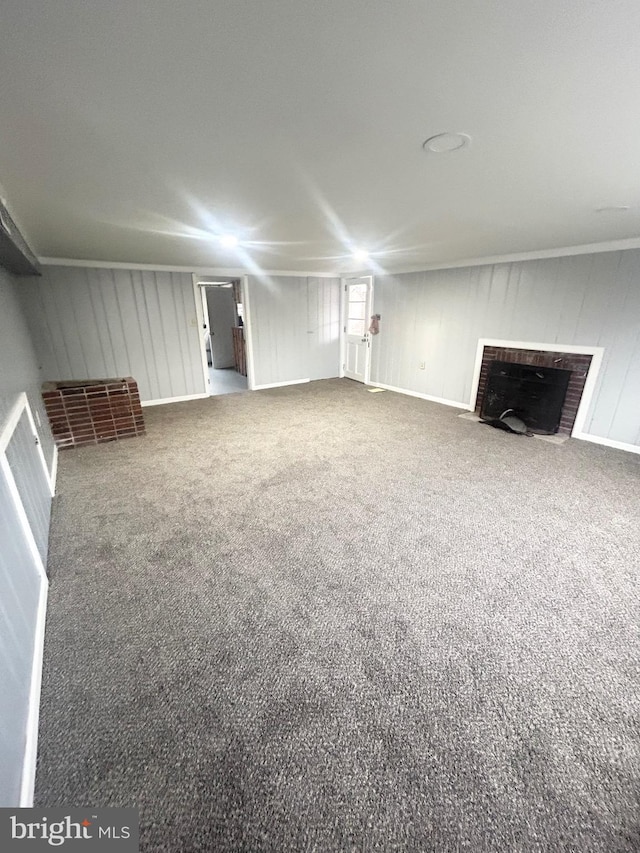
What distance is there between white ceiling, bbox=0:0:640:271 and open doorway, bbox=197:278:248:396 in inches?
190

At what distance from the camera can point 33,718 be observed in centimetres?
120

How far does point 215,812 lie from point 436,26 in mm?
2275

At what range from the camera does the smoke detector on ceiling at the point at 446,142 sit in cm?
130

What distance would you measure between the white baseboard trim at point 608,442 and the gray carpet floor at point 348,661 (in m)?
0.87

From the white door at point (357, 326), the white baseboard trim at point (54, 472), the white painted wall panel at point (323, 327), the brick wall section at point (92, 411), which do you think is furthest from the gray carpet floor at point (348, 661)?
the white painted wall panel at point (323, 327)

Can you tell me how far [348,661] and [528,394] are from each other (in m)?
3.87

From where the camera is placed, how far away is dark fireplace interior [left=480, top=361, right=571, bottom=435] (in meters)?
3.85

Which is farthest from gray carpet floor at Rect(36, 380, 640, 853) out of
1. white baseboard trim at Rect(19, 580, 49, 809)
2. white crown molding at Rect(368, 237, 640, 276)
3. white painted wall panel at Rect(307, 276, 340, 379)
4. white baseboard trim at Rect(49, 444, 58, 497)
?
white painted wall panel at Rect(307, 276, 340, 379)

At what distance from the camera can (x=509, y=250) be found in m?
3.74

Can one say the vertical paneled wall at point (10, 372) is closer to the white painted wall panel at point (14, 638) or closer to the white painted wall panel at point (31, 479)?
the white painted wall panel at point (31, 479)

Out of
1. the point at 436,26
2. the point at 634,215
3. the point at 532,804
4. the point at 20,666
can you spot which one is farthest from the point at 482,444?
the point at 20,666

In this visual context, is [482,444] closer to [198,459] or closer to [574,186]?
[574,186]

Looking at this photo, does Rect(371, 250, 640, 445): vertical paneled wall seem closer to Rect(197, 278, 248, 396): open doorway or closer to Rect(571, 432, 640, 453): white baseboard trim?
Rect(571, 432, 640, 453): white baseboard trim

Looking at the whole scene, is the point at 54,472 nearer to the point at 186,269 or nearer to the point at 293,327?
the point at 186,269
